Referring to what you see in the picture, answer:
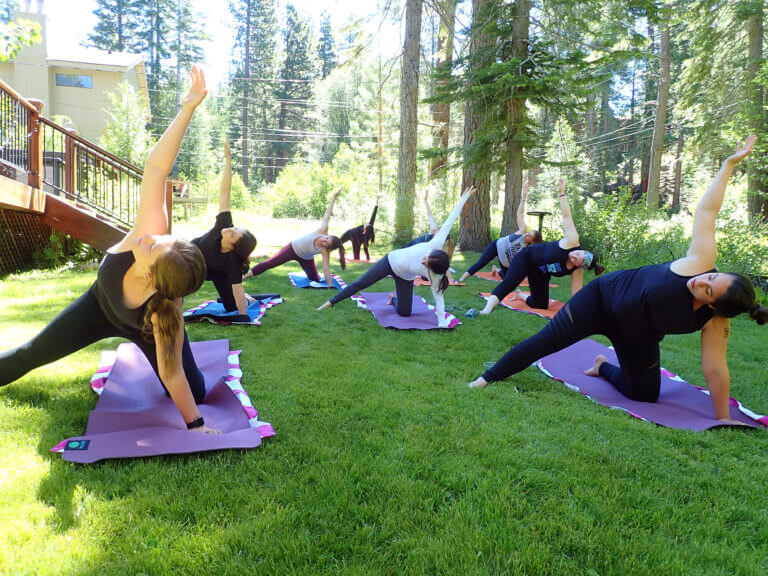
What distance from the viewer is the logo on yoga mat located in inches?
91.2

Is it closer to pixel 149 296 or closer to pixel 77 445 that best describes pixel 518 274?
pixel 149 296

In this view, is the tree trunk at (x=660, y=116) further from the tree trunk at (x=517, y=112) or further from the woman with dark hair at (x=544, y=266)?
the woman with dark hair at (x=544, y=266)

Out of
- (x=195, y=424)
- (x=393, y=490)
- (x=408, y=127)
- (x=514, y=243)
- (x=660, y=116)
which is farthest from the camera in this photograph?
(x=660, y=116)

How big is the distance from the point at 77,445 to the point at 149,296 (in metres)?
0.81

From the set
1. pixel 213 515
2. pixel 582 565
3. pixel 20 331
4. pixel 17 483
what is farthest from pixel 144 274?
pixel 20 331

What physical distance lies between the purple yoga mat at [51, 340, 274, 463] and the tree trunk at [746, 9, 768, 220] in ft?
38.5

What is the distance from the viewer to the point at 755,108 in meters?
10.3

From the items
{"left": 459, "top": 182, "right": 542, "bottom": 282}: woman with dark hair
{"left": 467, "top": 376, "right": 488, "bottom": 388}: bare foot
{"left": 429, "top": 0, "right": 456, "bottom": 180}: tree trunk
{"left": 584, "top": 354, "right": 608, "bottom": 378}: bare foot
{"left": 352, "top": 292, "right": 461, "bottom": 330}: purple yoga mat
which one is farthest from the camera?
{"left": 429, "top": 0, "right": 456, "bottom": 180}: tree trunk

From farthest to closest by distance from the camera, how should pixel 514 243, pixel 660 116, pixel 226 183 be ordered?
1. pixel 660 116
2. pixel 514 243
3. pixel 226 183

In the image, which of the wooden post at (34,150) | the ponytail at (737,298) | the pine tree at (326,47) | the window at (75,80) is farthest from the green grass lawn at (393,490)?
the pine tree at (326,47)

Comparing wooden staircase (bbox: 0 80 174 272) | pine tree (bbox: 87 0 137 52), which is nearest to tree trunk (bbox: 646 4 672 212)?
wooden staircase (bbox: 0 80 174 272)

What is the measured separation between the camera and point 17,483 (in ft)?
6.78

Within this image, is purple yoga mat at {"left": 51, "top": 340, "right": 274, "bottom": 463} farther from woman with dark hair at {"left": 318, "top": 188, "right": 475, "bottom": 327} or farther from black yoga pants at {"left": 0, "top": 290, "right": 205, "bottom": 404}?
woman with dark hair at {"left": 318, "top": 188, "right": 475, "bottom": 327}

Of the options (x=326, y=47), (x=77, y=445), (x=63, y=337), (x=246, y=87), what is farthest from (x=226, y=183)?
(x=326, y=47)
